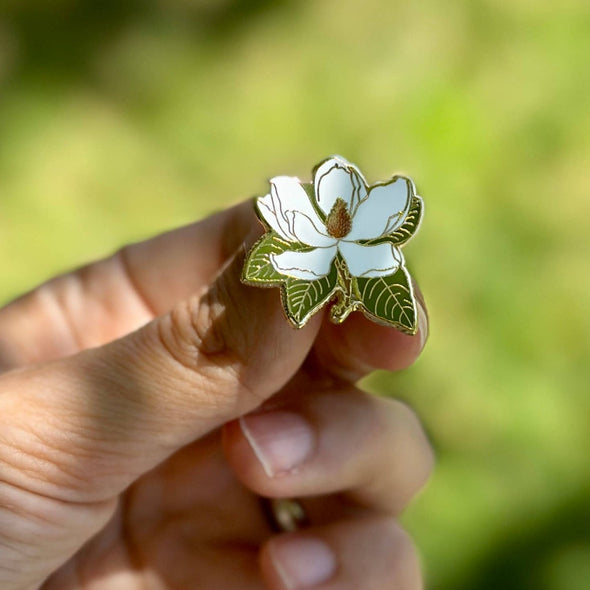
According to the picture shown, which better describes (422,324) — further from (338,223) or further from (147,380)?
(147,380)

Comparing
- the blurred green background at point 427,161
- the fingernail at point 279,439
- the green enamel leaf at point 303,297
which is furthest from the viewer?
the blurred green background at point 427,161

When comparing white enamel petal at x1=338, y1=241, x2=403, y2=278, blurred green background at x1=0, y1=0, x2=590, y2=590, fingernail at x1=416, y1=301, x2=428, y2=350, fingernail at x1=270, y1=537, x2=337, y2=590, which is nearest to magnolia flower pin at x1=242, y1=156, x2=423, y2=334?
white enamel petal at x1=338, y1=241, x2=403, y2=278

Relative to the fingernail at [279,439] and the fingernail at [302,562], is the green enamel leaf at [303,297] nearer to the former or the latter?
the fingernail at [279,439]

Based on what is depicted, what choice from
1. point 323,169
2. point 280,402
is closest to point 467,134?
point 280,402

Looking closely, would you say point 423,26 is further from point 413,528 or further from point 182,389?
point 182,389

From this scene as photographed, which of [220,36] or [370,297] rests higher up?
[220,36]

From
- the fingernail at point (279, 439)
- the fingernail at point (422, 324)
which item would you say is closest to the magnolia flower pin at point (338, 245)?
the fingernail at point (422, 324)

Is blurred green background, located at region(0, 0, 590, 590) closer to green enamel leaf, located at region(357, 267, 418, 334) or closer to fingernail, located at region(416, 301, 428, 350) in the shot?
fingernail, located at region(416, 301, 428, 350)
